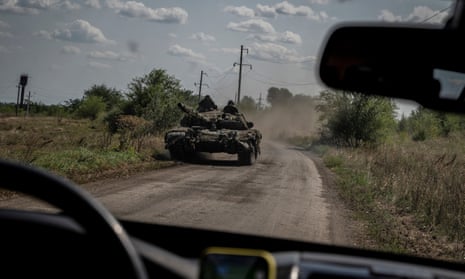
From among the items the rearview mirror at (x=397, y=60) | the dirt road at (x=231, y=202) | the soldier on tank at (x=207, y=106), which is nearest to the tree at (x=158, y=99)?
the soldier on tank at (x=207, y=106)

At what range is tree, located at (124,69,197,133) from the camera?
3111cm

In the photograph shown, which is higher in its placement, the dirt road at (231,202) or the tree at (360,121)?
the tree at (360,121)

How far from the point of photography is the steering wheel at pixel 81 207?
151cm

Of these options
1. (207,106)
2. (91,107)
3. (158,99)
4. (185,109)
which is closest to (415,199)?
(185,109)

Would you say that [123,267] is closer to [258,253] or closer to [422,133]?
[258,253]

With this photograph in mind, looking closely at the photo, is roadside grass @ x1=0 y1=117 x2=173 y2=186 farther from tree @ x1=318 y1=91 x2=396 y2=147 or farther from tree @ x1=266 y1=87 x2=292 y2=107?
tree @ x1=266 y1=87 x2=292 y2=107

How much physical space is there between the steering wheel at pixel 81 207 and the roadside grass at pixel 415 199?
22.5ft

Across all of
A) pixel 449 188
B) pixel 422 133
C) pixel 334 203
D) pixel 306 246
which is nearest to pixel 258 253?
pixel 306 246

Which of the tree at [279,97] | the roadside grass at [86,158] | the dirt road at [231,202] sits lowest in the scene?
the dirt road at [231,202]

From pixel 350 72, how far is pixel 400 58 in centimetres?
19

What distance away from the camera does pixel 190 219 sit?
9.61 m

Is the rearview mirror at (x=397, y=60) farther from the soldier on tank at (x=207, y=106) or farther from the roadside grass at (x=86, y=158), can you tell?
the soldier on tank at (x=207, y=106)

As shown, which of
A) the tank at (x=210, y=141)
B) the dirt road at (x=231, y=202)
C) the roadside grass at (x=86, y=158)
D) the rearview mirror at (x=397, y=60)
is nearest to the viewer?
the rearview mirror at (x=397, y=60)

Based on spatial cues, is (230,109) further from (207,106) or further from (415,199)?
(415,199)
